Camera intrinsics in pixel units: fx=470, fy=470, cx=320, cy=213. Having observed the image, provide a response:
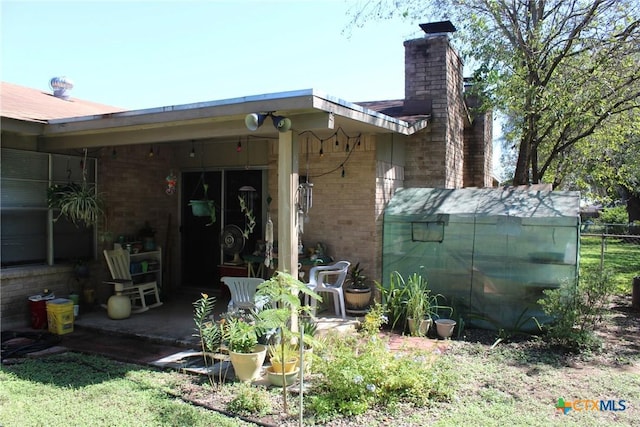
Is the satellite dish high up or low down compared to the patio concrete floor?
up

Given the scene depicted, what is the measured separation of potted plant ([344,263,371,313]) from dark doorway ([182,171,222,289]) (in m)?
2.94

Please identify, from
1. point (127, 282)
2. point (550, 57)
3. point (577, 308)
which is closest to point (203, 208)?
point (127, 282)

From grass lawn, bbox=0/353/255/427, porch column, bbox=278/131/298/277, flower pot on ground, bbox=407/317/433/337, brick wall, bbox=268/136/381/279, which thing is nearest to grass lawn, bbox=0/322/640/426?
grass lawn, bbox=0/353/255/427

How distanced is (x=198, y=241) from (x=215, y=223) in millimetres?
564

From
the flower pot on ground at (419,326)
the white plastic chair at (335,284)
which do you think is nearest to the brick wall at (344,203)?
the white plastic chair at (335,284)

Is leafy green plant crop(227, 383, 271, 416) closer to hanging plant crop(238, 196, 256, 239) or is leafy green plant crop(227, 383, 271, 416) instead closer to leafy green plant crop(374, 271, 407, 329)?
leafy green plant crop(374, 271, 407, 329)

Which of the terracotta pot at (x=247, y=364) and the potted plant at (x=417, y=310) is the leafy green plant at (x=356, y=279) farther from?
the terracotta pot at (x=247, y=364)

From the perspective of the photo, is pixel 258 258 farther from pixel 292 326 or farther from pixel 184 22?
pixel 184 22

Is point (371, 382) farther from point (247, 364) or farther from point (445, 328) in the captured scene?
point (445, 328)

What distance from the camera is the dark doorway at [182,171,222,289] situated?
8719 millimetres

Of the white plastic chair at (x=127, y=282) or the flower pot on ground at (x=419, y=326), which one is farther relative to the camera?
the white plastic chair at (x=127, y=282)

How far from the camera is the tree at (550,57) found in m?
8.33

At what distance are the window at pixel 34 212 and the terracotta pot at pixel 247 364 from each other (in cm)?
390

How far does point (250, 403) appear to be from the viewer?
3914 mm
